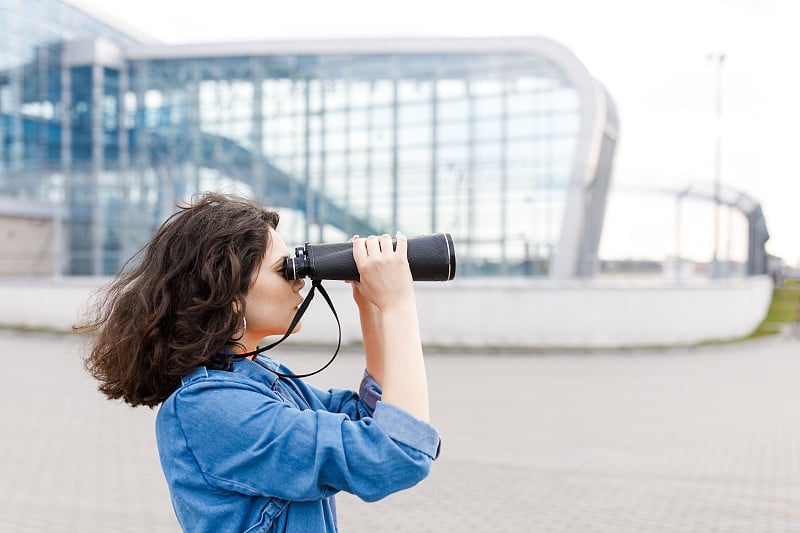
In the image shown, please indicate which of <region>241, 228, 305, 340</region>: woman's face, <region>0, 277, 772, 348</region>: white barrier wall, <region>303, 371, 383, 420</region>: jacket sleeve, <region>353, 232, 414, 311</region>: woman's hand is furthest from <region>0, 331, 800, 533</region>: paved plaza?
<region>0, 277, 772, 348</region>: white barrier wall

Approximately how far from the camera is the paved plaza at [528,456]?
5180 millimetres

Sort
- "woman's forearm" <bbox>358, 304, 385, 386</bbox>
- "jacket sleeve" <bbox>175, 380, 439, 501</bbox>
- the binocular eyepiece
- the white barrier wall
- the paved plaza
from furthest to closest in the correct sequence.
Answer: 1. the white barrier wall
2. the paved plaza
3. "woman's forearm" <bbox>358, 304, 385, 386</bbox>
4. the binocular eyepiece
5. "jacket sleeve" <bbox>175, 380, 439, 501</bbox>

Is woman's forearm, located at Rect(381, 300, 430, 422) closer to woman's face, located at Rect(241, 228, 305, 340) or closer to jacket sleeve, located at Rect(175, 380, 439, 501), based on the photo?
jacket sleeve, located at Rect(175, 380, 439, 501)

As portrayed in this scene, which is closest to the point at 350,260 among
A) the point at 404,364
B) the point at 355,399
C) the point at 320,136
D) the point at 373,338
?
the point at 404,364

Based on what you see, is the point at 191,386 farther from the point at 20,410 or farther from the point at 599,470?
the point at 20,410

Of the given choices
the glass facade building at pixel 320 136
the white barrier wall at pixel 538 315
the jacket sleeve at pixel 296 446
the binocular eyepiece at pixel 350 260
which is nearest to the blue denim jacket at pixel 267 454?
the jacket sleeve at pixel 296 446

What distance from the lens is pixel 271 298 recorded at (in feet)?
4.87

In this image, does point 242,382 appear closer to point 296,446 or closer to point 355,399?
point 296,446

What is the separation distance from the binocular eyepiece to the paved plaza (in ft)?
4.21

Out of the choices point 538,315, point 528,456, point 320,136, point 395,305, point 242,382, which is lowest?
point 528,456

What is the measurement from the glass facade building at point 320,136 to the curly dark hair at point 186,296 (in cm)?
1752

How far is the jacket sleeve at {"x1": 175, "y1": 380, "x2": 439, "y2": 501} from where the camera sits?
1300mm

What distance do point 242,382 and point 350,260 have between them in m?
0.29

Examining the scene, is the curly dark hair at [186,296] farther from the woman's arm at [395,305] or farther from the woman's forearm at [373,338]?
the woman's forearm at [373,338]
